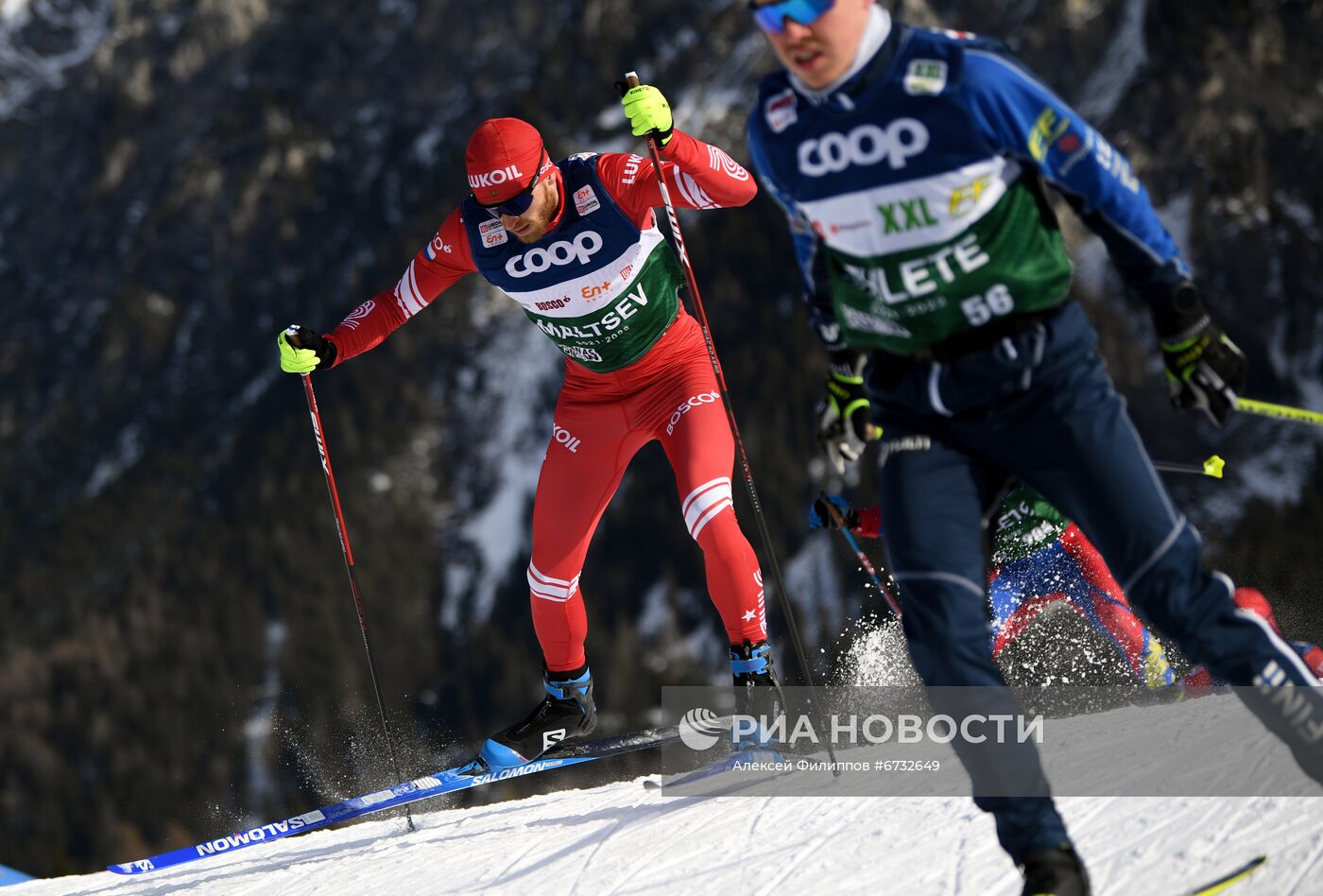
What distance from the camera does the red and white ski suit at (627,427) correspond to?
19.2 feet

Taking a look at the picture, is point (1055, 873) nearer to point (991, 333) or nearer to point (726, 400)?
point (991, 333)

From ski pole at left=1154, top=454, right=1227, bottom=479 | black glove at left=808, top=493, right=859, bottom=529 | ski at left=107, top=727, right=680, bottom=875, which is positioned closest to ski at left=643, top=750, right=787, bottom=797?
ski at left=107, top=727, right=680, bottom=875

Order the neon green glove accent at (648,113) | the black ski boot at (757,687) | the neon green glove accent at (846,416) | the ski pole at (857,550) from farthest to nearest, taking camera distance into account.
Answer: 1. the black ski boot at (757,687)
2. the ski pole at (857,550)
3. the neon green glove accent at (648,113)
4. the neon green glove accent at (846,416)

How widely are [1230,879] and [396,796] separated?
412 centimetres

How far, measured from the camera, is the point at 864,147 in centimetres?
329

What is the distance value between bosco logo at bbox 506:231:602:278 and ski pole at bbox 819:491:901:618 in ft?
5.27

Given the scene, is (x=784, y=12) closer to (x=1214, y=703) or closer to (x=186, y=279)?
(x=1214, y=703)

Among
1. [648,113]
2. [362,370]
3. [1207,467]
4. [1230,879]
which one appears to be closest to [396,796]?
[648,113]

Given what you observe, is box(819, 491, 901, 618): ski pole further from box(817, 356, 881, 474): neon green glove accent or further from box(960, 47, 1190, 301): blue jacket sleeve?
box(960, 47, 1190, 301): blue jacket sleeve

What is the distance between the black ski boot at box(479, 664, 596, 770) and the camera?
6.41 metres

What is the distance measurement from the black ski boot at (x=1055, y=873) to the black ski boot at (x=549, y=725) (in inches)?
140

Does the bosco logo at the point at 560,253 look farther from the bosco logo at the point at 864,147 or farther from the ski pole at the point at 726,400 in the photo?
the bosco logo at the point at 864,147

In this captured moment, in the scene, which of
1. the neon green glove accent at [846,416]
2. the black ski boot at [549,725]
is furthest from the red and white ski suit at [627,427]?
the neon green glove accent at [846,416]

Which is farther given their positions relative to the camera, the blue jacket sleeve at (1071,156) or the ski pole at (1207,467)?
the ski pole at (1207,467)
